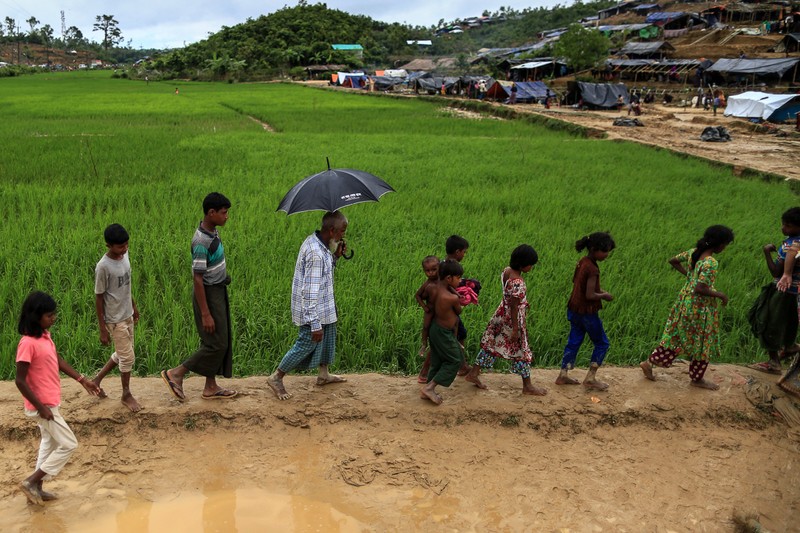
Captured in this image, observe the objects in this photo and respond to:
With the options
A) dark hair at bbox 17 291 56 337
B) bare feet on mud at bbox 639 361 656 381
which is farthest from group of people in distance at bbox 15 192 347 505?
bare feet on mud at bbox 639 361 656 381

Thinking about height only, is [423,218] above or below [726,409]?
above

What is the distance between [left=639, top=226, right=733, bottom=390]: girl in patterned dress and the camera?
3.19 m

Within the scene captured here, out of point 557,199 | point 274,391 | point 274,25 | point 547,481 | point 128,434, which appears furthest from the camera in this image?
point 274,25

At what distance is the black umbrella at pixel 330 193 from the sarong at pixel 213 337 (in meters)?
0.58

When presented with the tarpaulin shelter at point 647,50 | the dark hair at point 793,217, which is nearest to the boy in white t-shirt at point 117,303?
the dark hair at point 793,217

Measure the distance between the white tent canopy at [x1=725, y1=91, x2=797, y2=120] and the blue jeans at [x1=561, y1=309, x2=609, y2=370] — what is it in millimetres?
20079

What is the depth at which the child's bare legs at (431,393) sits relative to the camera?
312 cm

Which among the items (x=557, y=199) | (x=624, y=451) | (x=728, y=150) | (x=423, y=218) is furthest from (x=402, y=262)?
(x=728, y=150)

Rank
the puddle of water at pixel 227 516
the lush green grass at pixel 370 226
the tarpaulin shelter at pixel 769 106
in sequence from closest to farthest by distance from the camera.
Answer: the puddle of water at pixel 227 516 → the lush green grass at pixel 370 226 → the tarpaulin shelter at pixel 769 106

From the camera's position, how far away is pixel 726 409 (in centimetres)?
329

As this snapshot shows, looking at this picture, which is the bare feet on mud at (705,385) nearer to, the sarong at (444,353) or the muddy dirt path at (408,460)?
the muddy dirt path at (408,460)

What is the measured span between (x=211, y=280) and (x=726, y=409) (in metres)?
3.06

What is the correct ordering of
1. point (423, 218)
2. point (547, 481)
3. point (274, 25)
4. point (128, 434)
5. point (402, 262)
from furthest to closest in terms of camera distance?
point (274, 25) → point (423, 218) → point (402, 262) → point (128, 434) → point (547, 481)

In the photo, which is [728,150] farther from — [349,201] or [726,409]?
[349,201]
